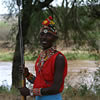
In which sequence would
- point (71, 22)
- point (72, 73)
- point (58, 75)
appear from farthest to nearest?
1. point (72, 73)
2. point (71, 22)
3. point (58, 75)

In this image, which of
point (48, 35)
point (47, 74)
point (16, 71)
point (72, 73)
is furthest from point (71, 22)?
point (72, 73)

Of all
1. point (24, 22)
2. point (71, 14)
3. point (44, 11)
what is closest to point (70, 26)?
point (71, 14)

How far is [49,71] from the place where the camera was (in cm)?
211

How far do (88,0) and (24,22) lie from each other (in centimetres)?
199

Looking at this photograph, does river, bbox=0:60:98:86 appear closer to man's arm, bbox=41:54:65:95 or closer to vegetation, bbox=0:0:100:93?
vegetation, bbox=0:0:100:93

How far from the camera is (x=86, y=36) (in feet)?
21.4

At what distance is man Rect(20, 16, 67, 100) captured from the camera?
2066mm

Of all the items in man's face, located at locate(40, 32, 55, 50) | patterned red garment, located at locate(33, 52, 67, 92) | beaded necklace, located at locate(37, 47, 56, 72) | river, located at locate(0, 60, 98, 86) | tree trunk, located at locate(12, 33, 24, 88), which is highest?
man's face, located at locate(40, 32, 55, 50)

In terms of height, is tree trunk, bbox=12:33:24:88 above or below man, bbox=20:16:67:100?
below

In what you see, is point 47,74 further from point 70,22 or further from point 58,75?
point 70,22

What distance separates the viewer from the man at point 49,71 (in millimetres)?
2066

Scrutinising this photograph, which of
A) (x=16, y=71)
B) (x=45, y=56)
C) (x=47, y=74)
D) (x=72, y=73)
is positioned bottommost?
(x=72, y=73)

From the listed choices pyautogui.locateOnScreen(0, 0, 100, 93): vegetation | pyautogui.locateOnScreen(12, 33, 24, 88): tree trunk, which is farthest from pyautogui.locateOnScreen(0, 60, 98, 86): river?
pyautogui.locateOnScreen(0, 0, 100, 93): vegetation

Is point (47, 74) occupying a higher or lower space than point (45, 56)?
lower
